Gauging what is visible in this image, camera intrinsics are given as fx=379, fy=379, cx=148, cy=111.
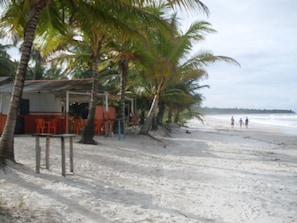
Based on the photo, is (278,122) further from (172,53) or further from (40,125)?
(40,125)

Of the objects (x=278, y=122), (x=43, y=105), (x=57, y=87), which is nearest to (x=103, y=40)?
(x=57, y=87)

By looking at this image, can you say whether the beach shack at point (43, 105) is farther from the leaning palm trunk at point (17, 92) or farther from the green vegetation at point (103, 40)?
the leaning palm trunk at point (17, 92)

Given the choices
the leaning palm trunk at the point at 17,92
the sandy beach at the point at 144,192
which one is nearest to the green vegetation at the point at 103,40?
the leaning palm trunk at the point at 17,92

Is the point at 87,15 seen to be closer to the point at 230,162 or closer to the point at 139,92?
the point at 230,162

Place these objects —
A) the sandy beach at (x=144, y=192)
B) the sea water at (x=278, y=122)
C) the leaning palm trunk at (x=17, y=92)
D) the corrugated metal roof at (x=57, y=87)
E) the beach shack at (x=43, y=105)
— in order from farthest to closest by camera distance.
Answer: the sea water at (x=278, y=122)
the beach shack at (x=43, y=105)
the corrugated metal roof at (x=57, y=87)
the leaning palm trunk at (x=17, y=92)
the sandy beach at (x=144, y=192)

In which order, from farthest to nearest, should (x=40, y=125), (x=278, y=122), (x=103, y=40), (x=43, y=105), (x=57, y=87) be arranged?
(x=278, y=122), (x=43, y=105), (x=57, y=87), (x=40, y=125), (x=103, y=40)

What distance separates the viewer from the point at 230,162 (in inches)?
474

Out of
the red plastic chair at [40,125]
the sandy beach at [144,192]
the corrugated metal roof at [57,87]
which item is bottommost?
the sandy beach at [144,192]

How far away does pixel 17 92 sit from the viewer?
789 cm

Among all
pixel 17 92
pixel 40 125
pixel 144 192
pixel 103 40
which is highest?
pixel 103 40

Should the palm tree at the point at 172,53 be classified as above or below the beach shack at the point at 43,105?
above

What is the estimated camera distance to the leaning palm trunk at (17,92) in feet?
25.8

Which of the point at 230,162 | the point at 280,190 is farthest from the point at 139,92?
the point at 280,190

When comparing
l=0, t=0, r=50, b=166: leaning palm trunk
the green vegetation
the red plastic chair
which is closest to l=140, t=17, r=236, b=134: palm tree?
the green vegetation
